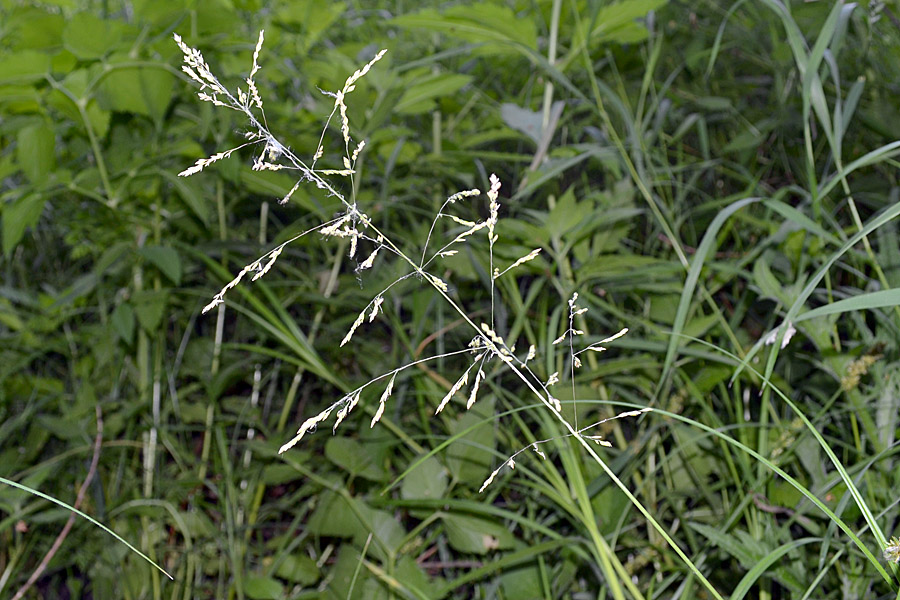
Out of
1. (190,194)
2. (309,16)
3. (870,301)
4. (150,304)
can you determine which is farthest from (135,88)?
(870,301)

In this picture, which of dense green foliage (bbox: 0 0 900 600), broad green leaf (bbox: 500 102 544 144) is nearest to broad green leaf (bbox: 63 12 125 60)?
dense green foliage (bbox: 0 0 900 600)

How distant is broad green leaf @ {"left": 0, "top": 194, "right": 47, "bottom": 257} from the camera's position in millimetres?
1004

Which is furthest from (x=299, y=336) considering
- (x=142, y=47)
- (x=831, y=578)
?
(x=831, y=578)

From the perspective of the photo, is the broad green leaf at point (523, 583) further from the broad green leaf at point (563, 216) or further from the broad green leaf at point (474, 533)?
the broad green leaf at point (563, 216)

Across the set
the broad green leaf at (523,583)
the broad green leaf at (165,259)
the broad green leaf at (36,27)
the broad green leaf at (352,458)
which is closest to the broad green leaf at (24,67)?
the broad green leaf at (36,27)

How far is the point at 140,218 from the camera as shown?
1209 mm

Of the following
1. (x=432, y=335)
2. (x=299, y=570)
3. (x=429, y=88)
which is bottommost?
(x=299, y=570)

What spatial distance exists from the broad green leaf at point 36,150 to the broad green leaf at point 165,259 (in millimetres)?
188

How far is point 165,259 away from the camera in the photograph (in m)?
1.03

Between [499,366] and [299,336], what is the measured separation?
11.4 inches

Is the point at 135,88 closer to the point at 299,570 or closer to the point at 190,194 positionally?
the point at 190,194

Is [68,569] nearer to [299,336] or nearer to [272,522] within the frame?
[272,522]

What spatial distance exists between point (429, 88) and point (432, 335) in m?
0.40

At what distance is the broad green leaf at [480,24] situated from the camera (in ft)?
3.47
